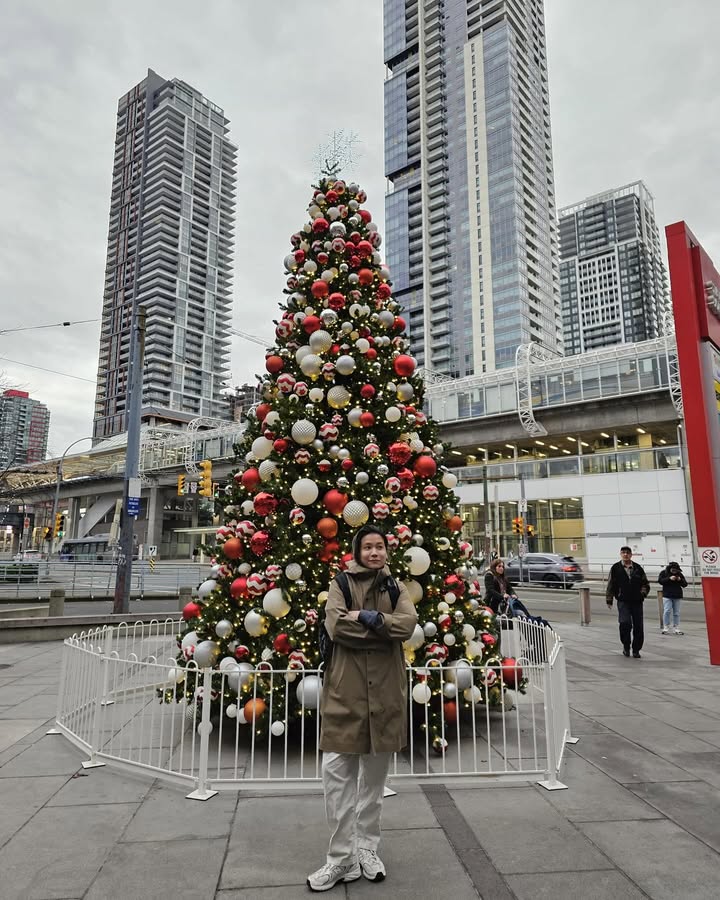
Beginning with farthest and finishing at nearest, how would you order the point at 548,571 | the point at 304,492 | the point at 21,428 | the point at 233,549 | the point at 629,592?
the point at 21,428 < the point at 548,571 < the point at 629,592 < the point at 233,549 < the point at 304,492

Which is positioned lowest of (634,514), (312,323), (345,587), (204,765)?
(204,765)

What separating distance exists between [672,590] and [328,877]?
1339 centimetres

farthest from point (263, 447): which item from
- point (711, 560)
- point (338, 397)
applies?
point (711, 560)

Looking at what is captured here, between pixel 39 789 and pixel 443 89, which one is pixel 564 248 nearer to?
A: pixel 443 89

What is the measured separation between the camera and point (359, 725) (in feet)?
10.2

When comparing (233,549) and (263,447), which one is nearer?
(233,549)

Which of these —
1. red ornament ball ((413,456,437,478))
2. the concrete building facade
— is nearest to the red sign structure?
red ornament ball ((413,456,437,478))

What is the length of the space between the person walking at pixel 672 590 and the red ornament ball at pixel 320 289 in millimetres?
11135

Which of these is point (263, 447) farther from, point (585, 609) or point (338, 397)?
point (585, 609)

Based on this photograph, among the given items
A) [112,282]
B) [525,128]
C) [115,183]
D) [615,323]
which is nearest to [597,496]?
[525,128]

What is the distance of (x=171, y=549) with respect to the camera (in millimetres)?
80188

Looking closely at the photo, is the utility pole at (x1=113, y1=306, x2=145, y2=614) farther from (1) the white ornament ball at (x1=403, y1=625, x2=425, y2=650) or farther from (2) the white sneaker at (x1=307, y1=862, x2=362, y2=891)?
(2) the white sneaker at (x1=307, y1=862, x2=362, y2=891)

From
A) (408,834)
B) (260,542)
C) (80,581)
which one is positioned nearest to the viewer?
(408,834)

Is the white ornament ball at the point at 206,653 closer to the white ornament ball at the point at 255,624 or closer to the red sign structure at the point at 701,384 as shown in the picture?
the white ornament ball at the point at 255,624
